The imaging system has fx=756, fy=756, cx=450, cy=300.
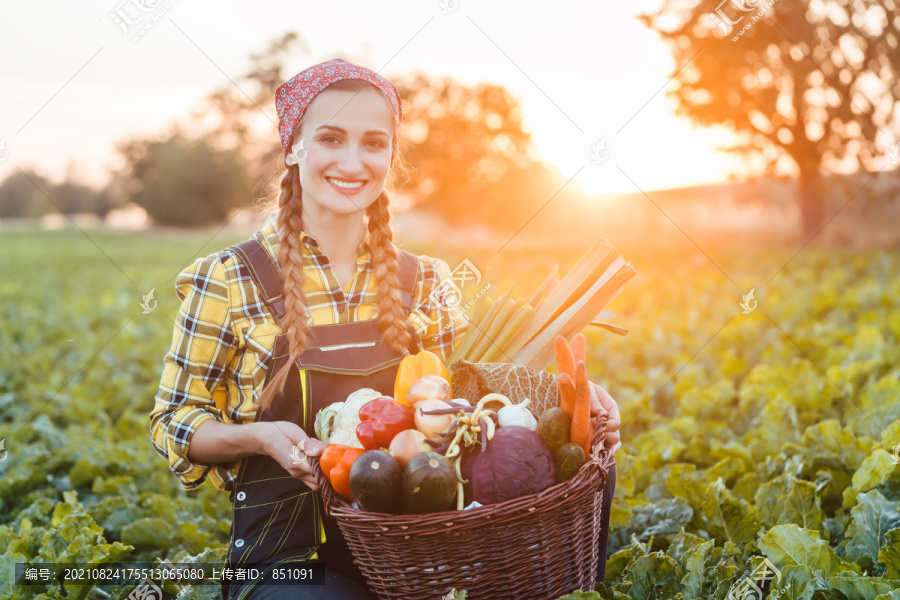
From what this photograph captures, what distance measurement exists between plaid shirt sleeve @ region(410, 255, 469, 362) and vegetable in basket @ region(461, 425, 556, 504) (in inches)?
35.0

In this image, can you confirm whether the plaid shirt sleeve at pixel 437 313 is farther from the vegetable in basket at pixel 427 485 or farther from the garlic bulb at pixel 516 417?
the vegetable in basket at pixel 427 485

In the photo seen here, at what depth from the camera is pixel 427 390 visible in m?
2.00

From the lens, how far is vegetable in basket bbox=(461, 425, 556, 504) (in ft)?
5.74

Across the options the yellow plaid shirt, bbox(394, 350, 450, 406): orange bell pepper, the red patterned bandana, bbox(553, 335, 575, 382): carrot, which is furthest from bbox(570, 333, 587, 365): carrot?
the red patterned bandana

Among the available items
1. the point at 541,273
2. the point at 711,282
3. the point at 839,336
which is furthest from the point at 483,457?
the point at 541,273

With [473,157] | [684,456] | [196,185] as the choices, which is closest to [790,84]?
[684,456]

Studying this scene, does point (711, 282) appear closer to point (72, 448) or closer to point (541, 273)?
point (541, 273)

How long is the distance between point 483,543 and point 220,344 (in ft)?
3.62

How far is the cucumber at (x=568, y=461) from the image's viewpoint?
1.83m

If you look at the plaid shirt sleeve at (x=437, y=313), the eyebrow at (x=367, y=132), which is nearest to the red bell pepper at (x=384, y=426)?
the plaid shirt sleeve at (x=437, y=313)

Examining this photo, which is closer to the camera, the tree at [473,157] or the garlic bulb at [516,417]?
the garlic bulb at [516,417]

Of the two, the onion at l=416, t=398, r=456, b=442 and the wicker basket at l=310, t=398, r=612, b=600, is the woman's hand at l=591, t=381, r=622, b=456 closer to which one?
the wicker basket at l=310, t=398, r=612, b=600

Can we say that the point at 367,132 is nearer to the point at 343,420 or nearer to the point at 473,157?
the point at 343,420

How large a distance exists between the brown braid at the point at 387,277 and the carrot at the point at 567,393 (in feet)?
2.24
